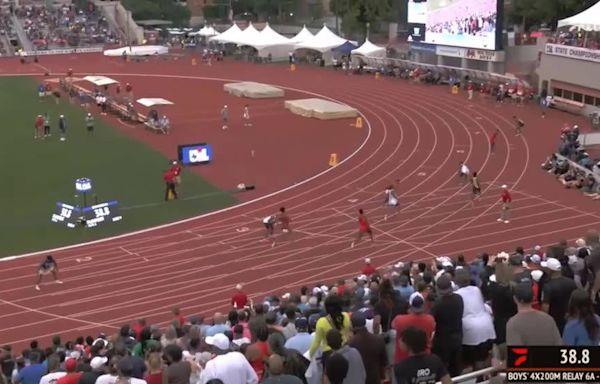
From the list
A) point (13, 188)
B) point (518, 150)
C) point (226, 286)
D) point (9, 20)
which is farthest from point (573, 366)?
point (9, 20)

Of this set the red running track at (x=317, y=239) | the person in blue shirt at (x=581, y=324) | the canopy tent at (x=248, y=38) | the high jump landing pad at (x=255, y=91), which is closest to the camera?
the person in blue shirt at (x=581, y=324)

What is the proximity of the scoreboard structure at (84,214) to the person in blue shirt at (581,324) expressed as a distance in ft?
67.2

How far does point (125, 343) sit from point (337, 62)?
190 ft

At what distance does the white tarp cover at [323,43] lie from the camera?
225 feet

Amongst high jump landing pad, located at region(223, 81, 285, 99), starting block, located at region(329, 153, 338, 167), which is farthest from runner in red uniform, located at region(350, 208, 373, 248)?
high jump landing pad, located at region(223, 81, 285, 99)

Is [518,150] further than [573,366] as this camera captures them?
Yes

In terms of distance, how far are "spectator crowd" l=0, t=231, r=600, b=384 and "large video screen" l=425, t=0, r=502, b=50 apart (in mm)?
42882

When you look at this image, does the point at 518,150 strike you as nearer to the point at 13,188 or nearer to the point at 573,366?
the point at 13,188

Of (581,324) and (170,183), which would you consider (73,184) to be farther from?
(581,324)

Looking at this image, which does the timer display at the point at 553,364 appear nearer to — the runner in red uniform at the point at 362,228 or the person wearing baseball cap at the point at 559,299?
the person wearing baseball cap at the point at 559,299

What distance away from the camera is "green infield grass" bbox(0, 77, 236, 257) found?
26234mm

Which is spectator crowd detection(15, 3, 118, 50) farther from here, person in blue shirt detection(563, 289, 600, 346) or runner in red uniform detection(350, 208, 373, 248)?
person in blue shirt detection(563, 289, 600, 346)

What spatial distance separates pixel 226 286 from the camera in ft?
71.3

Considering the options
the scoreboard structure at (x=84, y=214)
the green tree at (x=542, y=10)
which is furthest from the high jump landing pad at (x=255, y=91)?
the scoreboard structure at (x=84, y=214)
